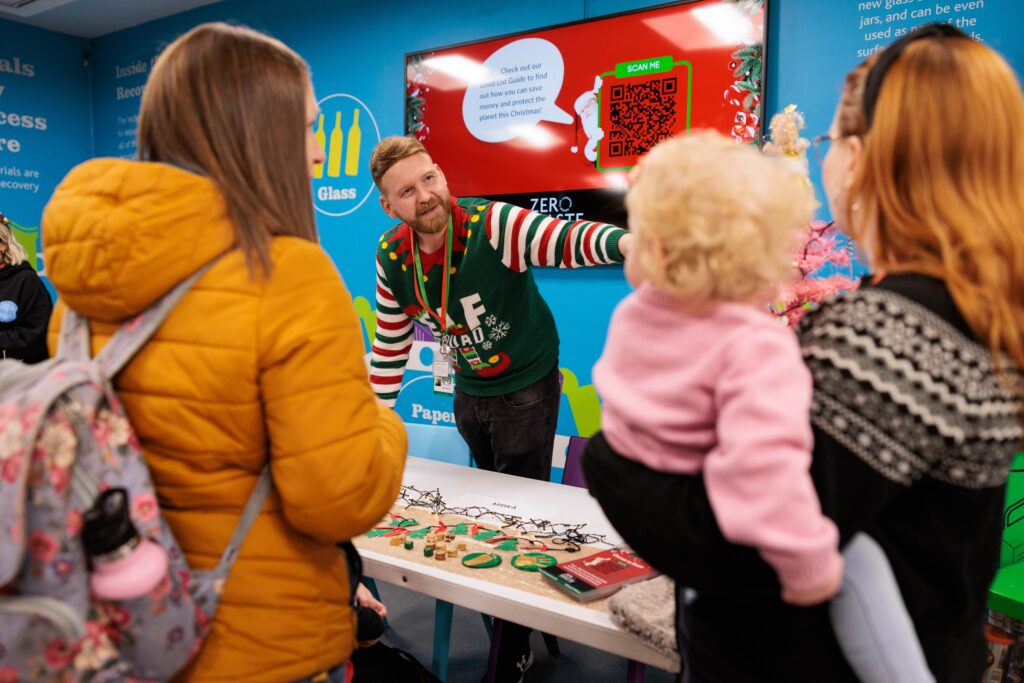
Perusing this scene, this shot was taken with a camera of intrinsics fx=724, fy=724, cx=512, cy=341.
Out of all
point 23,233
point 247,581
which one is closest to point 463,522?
point 247,581

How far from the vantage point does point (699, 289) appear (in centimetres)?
78

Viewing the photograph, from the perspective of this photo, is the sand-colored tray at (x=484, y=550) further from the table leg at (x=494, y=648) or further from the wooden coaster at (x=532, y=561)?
the table leg at (x=494, y=648)

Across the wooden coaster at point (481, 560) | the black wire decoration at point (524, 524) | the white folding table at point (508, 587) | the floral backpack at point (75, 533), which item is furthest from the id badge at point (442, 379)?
the floral backpack at point (75, 533)

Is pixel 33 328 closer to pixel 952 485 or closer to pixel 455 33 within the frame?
pixel 455 33

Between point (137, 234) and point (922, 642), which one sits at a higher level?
point (137, 234)

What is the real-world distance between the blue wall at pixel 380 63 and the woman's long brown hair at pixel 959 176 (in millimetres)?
1095

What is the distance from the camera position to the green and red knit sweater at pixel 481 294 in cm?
234

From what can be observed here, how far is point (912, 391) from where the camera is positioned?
74 centimetres

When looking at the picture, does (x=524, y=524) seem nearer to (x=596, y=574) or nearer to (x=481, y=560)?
(x=481, y=560)

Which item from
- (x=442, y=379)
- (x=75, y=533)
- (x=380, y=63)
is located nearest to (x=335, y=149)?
(x=380, y=63)

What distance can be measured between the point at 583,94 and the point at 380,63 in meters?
1.37

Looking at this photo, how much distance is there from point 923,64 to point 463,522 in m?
1.45

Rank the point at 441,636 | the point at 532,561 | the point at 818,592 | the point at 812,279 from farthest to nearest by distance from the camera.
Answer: the point at 441,636 → the point at 532,561 → the point at 812,279 → the point at 818,592

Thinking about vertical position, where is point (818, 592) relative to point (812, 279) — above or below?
below
